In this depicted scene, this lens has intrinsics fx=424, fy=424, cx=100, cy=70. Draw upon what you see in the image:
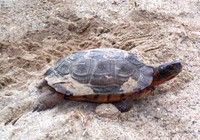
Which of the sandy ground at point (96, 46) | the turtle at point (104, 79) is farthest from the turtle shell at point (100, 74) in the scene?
the sandy ground at point (96, 46)

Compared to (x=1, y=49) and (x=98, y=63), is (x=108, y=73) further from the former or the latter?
(x=1, y=49)

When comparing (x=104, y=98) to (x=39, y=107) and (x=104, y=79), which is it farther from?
(x=39, y=107)

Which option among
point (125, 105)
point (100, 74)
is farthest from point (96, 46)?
point (125, 105)

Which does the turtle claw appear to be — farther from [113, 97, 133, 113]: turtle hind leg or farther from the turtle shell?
[113, 97, 133, 113]: turtle hind leg

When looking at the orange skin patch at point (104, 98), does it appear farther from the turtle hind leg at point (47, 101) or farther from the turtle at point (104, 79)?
the turtle hind leg at point (47, 101)

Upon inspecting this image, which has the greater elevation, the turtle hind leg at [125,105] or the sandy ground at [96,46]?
the turtle hind leg at [125,105]

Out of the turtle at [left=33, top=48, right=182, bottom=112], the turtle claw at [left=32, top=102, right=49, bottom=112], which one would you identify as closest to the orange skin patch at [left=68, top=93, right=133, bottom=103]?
the turtle at [left=33, top=48, right=182, bottom=112]

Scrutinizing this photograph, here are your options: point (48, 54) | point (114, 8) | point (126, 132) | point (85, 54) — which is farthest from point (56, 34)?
point (126, 132)
